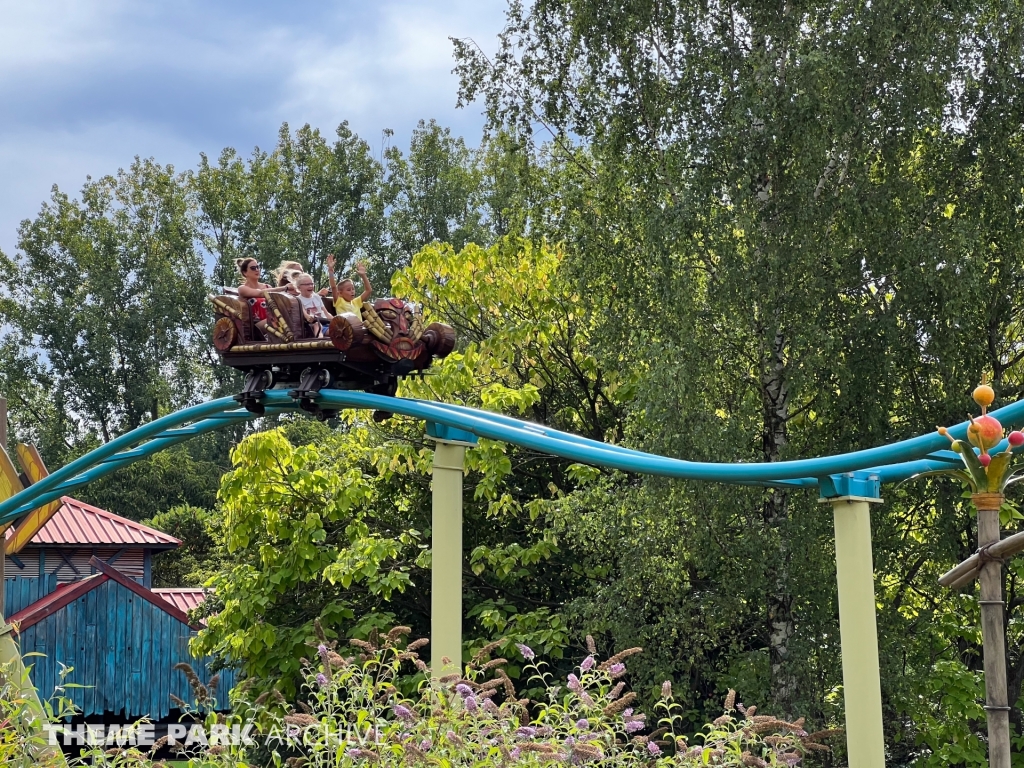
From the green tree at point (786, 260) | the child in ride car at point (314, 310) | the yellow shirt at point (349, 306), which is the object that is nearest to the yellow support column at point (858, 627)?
the yellow shirt at point (349, 306)

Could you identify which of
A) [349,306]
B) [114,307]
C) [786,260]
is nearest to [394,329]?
[349,306]

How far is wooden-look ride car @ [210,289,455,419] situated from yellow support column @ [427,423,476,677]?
1278 mm

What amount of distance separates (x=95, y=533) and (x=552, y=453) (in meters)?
13.6

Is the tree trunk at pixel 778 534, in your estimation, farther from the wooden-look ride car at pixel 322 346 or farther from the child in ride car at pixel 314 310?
the child in ride car at pixel 314 310

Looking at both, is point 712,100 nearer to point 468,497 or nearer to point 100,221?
point 468,497

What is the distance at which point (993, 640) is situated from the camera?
3225mm

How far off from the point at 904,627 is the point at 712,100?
452cm

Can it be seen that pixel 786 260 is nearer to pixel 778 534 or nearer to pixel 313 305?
pixel 778 534

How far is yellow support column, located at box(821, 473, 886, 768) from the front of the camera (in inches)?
189

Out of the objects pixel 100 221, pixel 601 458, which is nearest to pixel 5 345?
pixel 100 221

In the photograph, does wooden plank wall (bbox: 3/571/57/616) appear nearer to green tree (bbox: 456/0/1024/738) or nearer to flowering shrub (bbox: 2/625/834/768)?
green tree (bbox: 456/0/1024/738)

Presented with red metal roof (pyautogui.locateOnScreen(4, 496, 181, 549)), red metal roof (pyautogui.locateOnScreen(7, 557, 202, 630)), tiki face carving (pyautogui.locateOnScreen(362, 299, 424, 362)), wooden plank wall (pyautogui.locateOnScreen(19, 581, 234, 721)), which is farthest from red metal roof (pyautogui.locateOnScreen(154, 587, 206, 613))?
tiki face carving (pyautogui.locateOnScreen(362, 299, 424, 362))

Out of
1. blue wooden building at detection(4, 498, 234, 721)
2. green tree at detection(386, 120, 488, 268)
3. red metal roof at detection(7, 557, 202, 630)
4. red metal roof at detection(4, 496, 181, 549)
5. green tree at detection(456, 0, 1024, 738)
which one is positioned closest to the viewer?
green tree at detection(456, 0, 1024, 738)

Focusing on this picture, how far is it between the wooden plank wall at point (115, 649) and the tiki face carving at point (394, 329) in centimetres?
770
